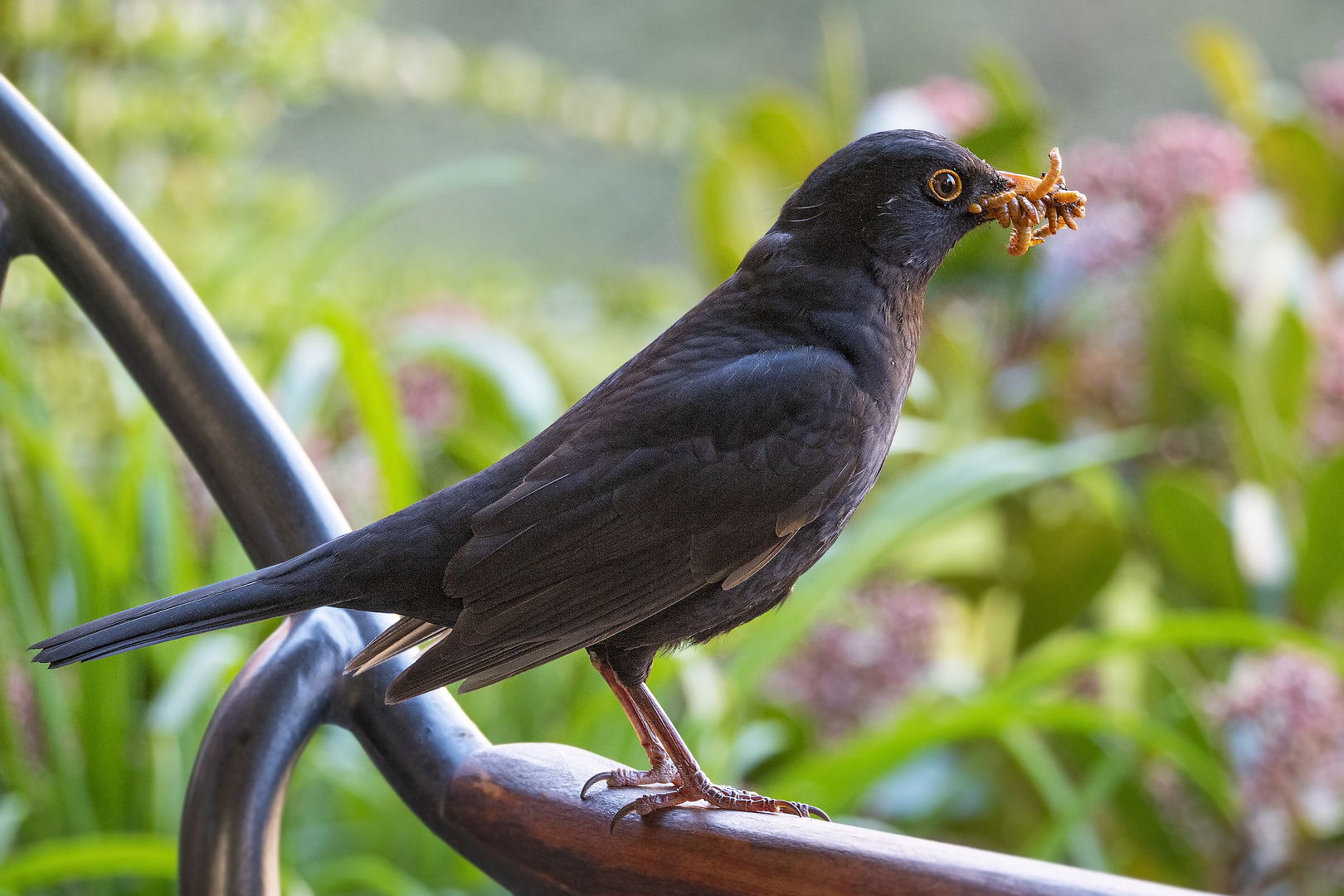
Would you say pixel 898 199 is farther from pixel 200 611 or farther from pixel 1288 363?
pixel 1288 363

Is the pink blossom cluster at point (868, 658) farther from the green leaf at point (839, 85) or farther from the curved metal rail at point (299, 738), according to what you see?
Answer: the curved metal rail at point (299, 738)

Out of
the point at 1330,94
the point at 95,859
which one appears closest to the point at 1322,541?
the point at 1330,94

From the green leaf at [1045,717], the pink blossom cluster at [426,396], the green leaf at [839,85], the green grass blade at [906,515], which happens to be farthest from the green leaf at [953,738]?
the green leaf at [839,85]

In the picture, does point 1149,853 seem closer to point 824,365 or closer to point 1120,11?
point 824,365

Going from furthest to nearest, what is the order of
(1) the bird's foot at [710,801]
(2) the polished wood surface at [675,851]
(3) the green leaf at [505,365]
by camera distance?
(3) the green leaf at [505,365] < (1) the bird's foot at [710,801] < (2) the polished wood surface at [675,851]

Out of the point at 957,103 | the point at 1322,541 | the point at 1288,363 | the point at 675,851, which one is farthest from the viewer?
the point at 957,103

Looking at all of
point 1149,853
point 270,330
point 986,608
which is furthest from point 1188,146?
point 270,330
